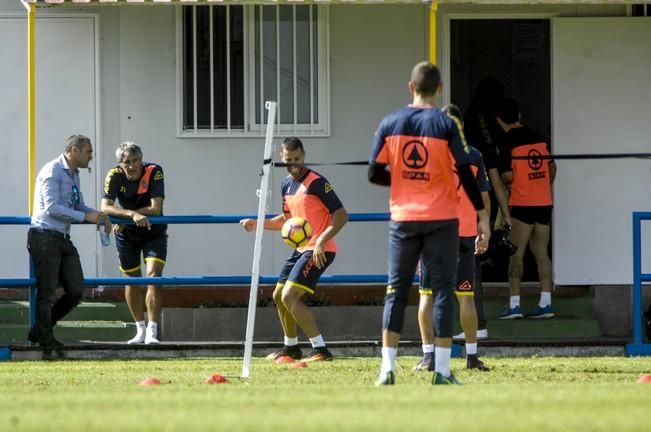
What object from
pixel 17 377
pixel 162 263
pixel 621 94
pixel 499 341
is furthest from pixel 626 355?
pixel 17 377

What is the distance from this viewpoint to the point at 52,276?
14.9 metres

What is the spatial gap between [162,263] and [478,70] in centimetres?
515

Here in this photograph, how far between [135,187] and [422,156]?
5.33m

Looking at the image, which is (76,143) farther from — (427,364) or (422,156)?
(422,156)

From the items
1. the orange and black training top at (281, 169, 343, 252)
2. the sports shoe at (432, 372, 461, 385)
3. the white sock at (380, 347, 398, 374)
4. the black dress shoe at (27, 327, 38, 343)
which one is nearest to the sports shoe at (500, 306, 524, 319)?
the orange and black training top at (281, 169, 343, 252)

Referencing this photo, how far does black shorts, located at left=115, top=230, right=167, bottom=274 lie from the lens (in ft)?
50.8

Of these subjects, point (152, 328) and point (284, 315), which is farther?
point (152, 328)

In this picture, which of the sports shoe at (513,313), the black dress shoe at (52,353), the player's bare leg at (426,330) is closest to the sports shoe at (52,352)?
the black dress shoe at (52,353)

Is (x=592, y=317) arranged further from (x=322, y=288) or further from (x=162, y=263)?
(x=162, y=263)

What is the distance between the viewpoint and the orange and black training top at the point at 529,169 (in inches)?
639

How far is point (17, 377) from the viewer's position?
1251 cm

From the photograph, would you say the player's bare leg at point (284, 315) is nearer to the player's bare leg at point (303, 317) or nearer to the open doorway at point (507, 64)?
the player's bare leg at point (303, 317)

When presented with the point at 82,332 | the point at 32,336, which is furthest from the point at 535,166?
the point at 32,336

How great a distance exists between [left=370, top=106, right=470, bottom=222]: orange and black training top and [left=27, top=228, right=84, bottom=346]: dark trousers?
16.8 ft
